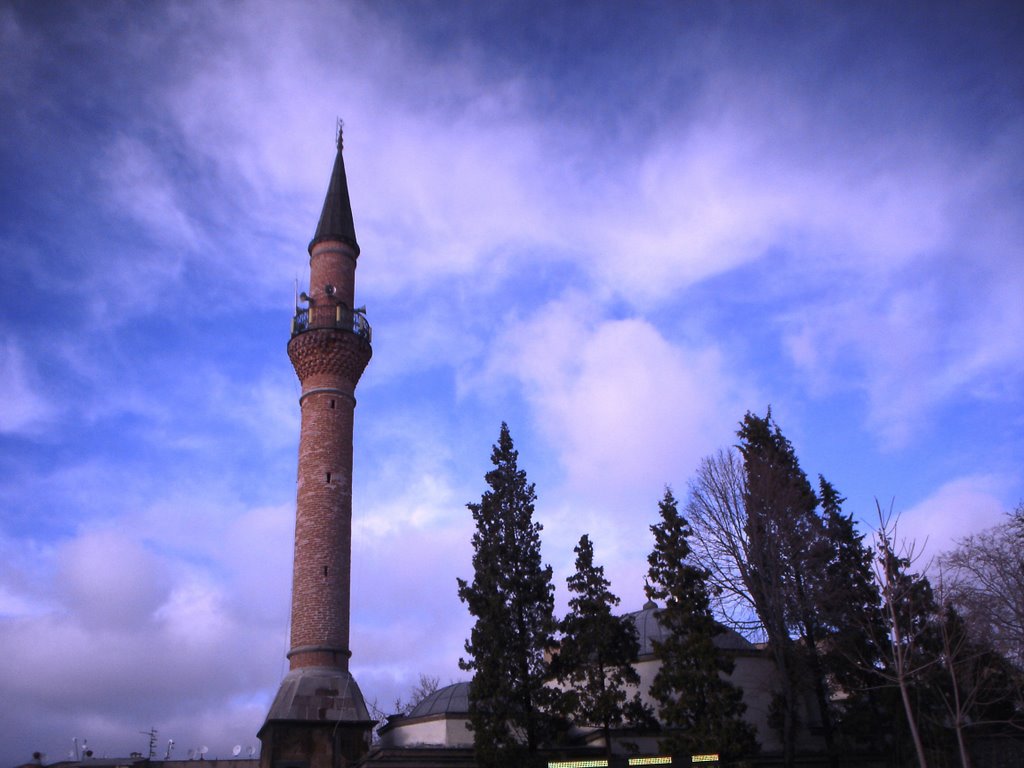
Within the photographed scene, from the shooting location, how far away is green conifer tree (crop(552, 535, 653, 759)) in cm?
2433

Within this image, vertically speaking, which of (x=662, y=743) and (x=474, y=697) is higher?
(x=474, y=697)

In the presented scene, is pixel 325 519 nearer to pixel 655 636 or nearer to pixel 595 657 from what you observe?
pixel 595 657

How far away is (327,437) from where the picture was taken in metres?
27.8

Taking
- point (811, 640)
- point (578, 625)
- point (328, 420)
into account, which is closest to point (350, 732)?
point (578, 625)

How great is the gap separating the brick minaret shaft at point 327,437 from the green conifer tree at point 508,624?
13.1 ft

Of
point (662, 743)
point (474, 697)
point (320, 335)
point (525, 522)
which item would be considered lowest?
point (662, 743)

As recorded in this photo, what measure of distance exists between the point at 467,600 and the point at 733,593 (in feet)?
26.3

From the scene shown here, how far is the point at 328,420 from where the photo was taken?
28.1 metres

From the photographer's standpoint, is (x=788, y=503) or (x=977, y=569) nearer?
(x=977, y=569)

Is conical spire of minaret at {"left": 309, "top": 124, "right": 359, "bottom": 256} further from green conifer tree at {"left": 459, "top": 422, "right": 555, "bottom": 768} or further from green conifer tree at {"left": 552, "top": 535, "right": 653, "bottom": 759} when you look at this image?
green conifer tree at {"left": 552, "top": 535, "right": 653, "bottom": 759}

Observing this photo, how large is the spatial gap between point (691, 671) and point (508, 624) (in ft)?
16.6

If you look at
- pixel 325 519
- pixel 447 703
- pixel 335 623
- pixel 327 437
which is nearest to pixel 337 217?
pixel 327 437

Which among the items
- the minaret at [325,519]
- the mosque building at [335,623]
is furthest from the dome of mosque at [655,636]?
the minaret at [325,519]

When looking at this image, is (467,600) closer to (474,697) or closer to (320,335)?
(474,697)
